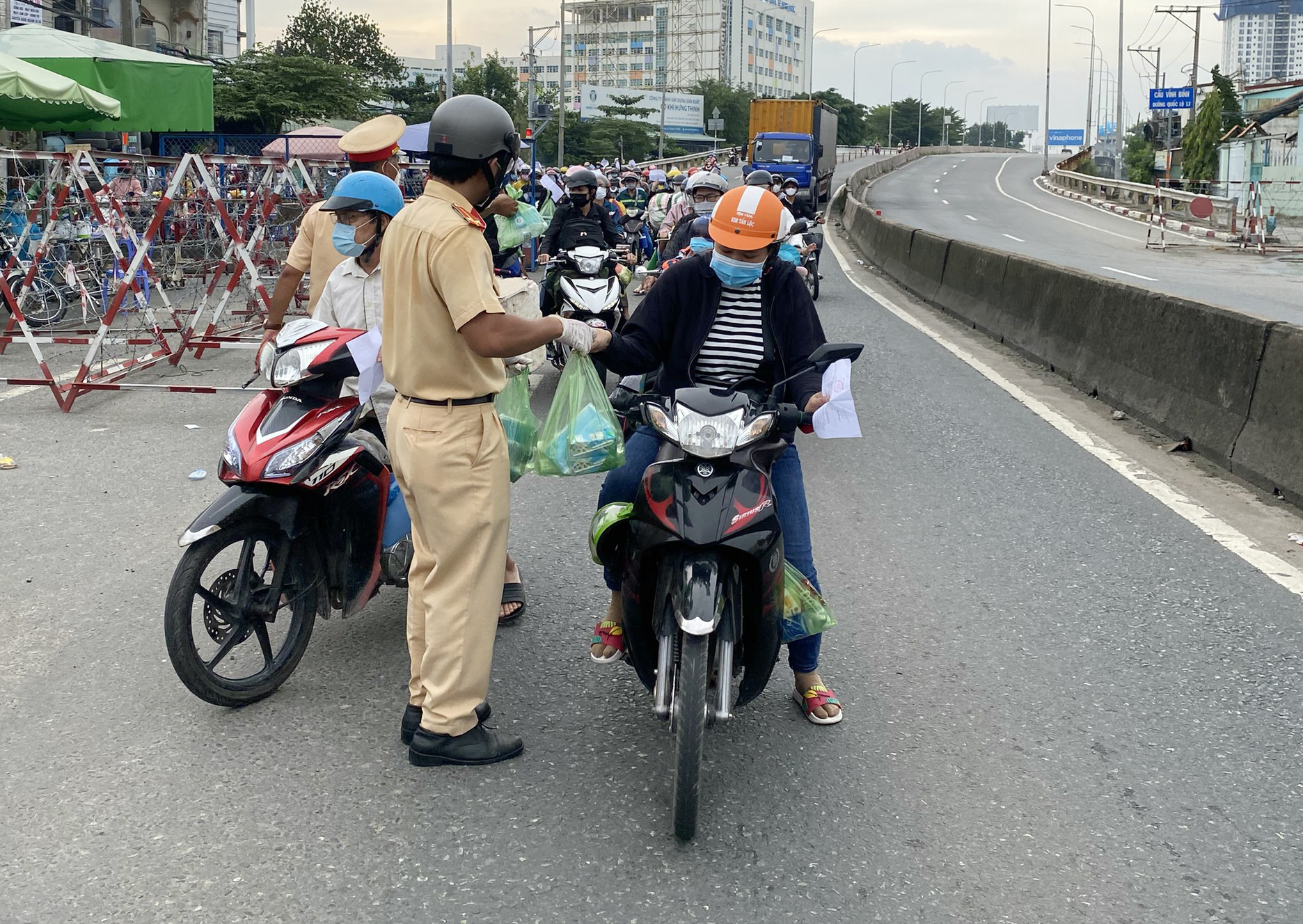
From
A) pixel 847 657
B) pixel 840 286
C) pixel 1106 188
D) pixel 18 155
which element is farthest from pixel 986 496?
pixel 1106 188

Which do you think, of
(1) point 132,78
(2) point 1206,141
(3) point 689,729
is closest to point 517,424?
(3) point 689,729

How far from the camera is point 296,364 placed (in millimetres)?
4074

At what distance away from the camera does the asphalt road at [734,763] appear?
9.87ft

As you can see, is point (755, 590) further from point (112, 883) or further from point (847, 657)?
point (112, 883)

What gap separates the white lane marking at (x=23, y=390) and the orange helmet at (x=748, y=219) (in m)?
7.40

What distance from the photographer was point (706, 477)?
133 inches

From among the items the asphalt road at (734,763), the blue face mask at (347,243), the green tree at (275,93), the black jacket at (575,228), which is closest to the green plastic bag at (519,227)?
the black jacket at (575,228)

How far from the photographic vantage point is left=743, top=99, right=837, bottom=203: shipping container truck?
138 ft

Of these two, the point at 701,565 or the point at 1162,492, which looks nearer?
the point at 701,565

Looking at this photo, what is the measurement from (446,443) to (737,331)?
1082 millimetres

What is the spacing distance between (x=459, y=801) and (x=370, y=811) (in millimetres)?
235

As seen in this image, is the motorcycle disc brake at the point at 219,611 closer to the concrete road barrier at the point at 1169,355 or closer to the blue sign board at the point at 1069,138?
the concrete road barrier at the point at 1169,355

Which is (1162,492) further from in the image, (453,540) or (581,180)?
(581,180)

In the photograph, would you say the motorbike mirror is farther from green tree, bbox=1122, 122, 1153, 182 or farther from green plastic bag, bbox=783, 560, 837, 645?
green tree, bbox=1122, 122, 1153, 182
